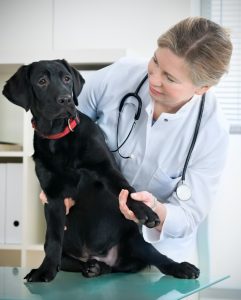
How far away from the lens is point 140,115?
5.53 ft

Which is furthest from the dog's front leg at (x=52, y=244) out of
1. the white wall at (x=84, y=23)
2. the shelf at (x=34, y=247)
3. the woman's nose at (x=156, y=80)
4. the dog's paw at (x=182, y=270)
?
the white wall at (x=84, y=23)

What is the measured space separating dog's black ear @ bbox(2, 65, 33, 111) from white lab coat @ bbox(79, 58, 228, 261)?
0.92 feet

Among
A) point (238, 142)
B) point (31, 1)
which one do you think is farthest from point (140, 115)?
point (31, 1)

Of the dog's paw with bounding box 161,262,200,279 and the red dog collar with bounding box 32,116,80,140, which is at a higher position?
A: the red dog collar with bounding box 32,116,80,140

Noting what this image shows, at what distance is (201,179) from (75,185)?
417 mm

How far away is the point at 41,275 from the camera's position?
138 cm

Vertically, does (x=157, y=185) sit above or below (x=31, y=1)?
below

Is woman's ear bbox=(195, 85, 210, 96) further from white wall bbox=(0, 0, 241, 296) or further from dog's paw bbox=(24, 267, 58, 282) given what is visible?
white wall bbox=(0, 0, 241, 296)

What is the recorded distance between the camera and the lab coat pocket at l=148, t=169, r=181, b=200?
1651mm

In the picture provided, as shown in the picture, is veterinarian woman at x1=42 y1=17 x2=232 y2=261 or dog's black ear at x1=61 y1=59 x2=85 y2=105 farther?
dog's black ear at x1=61 y1=59 x2=85 y2=105

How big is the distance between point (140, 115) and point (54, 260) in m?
0.56

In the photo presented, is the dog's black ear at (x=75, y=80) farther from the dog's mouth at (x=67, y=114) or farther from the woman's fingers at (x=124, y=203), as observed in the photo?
the woman's fingers at (x=124, y=203)

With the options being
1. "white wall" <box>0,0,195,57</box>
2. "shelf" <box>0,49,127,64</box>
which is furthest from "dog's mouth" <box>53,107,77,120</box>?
"white wall" <box>0,0,195,57</box>

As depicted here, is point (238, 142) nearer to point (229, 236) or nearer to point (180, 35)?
point (229, 236)
